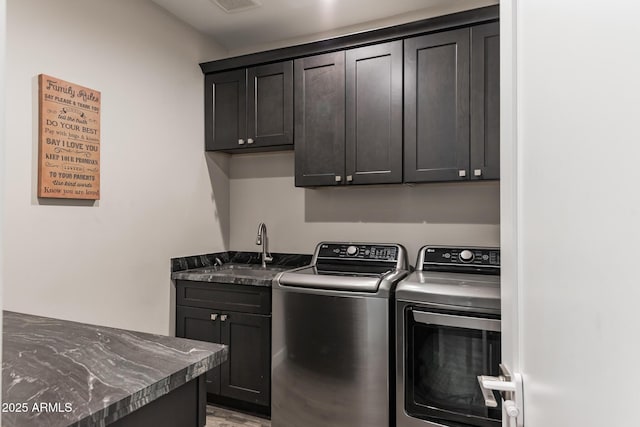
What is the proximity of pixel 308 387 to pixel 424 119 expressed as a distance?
171 centimetres

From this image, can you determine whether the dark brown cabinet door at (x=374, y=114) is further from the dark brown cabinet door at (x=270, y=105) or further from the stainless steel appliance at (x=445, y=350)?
the stainless steel appliance at (x=445, y=350)

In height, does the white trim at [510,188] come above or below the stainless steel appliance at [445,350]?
above

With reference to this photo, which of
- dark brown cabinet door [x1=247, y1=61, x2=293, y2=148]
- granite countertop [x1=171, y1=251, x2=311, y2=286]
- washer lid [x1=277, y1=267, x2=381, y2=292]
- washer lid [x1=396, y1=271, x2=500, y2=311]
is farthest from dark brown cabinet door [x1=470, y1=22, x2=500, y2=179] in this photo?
granite countertop [x1=171, y1=251, x2=311, y2=286]

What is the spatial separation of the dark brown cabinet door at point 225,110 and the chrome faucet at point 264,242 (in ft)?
2.19

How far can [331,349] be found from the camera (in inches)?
81.4

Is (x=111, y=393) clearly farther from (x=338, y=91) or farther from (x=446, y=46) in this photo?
(x=446, y=46)

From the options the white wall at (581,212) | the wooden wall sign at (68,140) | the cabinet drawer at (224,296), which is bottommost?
the cabinet drawer at (224,296)

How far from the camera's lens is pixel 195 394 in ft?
3.63

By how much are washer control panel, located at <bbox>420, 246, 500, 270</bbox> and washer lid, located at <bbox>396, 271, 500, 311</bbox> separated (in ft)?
0.55

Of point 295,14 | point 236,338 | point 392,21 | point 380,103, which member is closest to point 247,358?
point 236,338

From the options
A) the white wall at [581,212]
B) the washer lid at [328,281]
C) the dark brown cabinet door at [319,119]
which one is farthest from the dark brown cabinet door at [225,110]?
the white wall at [581,212]

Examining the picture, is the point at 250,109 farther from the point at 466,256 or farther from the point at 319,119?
the point at 466,256

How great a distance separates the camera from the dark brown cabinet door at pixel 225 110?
2.89 m

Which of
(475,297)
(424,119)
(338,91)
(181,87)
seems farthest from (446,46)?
(181,87)
